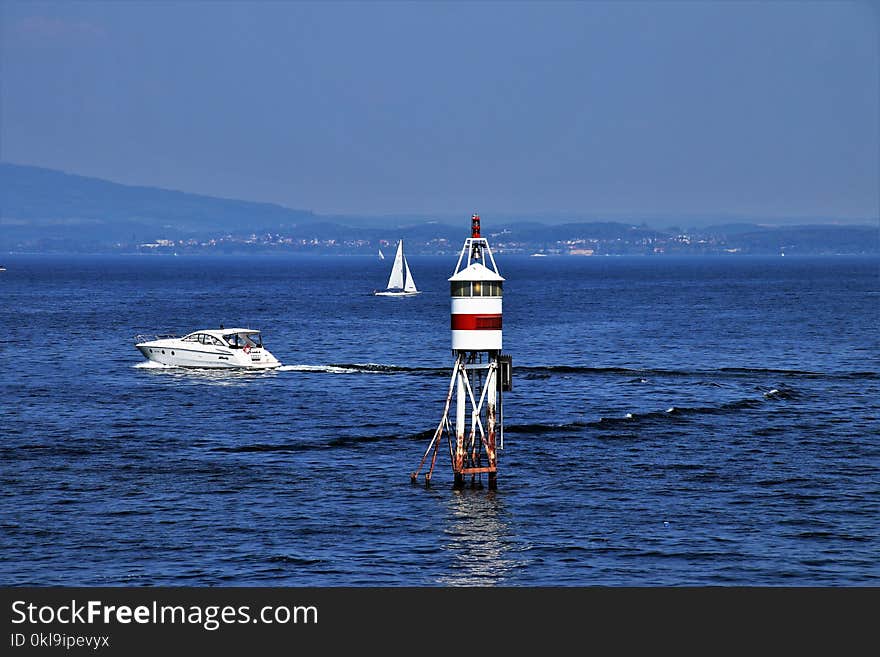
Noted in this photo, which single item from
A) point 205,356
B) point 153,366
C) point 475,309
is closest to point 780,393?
point 475,309

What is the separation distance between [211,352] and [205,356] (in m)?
0.73

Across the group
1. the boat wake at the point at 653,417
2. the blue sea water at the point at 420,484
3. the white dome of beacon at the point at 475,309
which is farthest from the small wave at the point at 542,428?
the white dome of beacon at the point at 475,309

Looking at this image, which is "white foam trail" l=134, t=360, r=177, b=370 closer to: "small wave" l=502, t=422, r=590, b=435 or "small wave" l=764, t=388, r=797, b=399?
"small wave" l=502, t=422, r=590, b=435

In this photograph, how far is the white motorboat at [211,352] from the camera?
109750 millimetres

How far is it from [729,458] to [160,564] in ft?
106

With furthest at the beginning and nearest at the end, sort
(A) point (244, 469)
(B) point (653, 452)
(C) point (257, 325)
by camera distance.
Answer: (C) point (257, 325), (B) point (653, 452), (A) point (244, 469)

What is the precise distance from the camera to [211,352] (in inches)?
4353

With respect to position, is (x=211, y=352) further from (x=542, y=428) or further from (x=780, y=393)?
(x=780, y=393)

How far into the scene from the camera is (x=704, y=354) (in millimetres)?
127188

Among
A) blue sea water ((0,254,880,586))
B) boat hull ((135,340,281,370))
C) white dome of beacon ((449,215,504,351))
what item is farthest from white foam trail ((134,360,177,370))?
white dome of beacon ((449,215,504,351))
